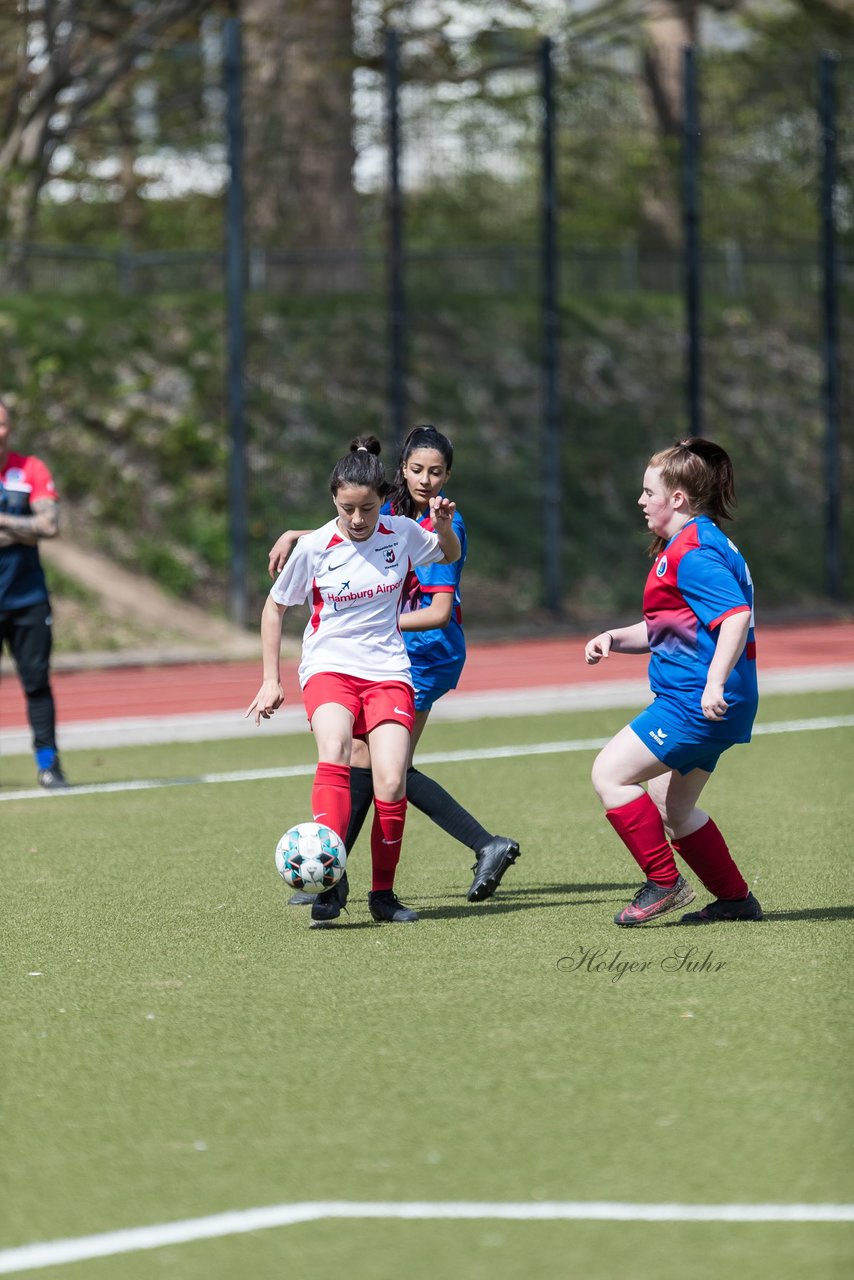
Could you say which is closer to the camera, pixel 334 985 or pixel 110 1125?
pixel 110 1125

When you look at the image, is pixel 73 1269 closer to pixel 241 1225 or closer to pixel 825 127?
pixel 241 1225

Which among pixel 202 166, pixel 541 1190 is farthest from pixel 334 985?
pixel 202 166

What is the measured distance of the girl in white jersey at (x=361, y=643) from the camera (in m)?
6.57

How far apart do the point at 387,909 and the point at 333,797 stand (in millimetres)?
483

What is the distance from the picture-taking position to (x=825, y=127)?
22.3 metres

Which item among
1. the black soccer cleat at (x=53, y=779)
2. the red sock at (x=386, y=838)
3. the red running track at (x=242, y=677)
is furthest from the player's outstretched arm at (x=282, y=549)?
the red running track at (x=242, y=677)

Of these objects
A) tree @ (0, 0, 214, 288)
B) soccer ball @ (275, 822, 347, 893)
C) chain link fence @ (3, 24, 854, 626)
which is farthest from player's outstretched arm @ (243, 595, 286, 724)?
tree @ (0, 0, 214, 288)

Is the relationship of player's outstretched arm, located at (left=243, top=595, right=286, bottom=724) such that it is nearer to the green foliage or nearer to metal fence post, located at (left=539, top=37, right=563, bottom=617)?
the green foliage

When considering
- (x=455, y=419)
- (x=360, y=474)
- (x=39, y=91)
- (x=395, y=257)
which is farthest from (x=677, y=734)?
(x=455, y=419)

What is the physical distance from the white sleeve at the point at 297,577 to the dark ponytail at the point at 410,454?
376 millimetres

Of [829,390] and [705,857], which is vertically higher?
[829,390]

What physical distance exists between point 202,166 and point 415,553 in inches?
591

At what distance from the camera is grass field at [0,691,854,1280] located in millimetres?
3723

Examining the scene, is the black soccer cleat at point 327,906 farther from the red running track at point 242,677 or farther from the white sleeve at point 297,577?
the red running track at point 242,677
